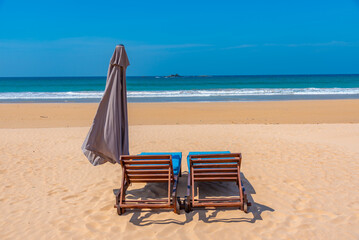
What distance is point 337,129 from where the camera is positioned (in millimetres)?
10438

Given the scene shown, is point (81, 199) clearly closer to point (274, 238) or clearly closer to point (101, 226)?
point (101, 226)

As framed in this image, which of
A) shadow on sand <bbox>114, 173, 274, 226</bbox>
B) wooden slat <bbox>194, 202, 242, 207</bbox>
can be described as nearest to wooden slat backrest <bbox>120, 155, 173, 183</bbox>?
shadow on sand <bbox>114, 173, 274, 226</bbox>

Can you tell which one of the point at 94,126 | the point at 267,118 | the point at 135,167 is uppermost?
the point at 94,126

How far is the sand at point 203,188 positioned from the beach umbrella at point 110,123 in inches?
28.3

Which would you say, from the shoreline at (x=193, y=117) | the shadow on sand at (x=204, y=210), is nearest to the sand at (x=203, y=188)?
the shadow on sand at (x=204, y=210)

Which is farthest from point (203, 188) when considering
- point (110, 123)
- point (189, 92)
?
point (189, 92)

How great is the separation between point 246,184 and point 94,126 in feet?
9.05

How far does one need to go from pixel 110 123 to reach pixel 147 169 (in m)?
0.93

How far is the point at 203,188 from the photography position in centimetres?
517

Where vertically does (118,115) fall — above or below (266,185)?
above

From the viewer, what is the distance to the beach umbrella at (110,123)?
4.63 meters

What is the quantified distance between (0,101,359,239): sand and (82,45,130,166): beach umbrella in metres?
0.72

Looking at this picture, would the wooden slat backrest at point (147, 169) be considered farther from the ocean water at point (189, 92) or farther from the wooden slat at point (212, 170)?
the ocean water at point (189, 92)

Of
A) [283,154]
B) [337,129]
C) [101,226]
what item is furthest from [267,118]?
[101,226]
